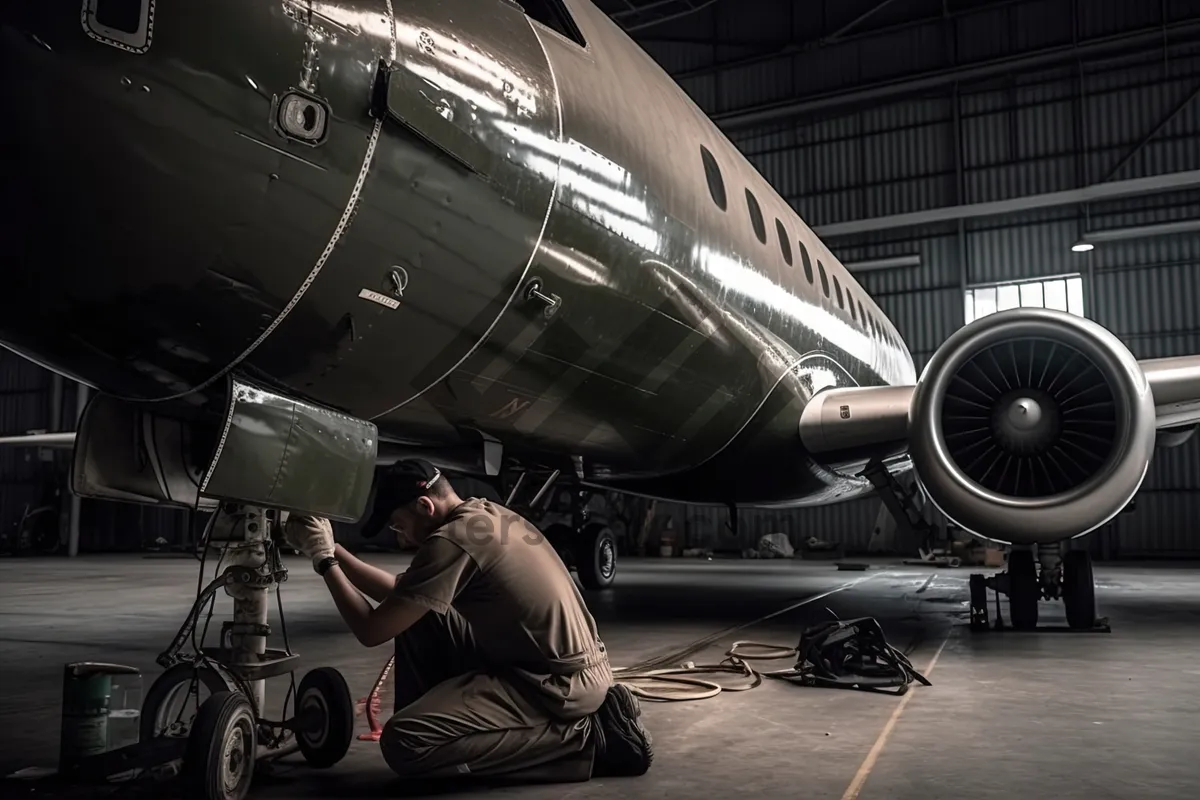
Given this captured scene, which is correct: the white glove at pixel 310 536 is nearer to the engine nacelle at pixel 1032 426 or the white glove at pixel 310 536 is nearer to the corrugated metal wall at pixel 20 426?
the engine nacelle at pixel 1032 426

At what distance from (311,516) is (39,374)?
3582 centimetres

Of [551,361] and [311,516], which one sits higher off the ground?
[551,361]

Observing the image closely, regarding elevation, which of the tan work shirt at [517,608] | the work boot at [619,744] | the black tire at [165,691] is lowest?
the work boot at [619,744]

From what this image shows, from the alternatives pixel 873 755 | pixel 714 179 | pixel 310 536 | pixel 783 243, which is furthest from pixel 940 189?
pixel 310 536

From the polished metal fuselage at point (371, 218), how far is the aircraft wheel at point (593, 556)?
6.75 metres

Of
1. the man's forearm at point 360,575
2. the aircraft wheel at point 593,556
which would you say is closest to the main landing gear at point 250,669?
the man's forearm at point 360,575

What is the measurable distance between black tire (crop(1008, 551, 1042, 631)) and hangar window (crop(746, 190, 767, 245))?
3401mm

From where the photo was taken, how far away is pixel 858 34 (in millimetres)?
24547

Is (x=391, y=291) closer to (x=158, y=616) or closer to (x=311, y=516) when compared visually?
(x=311, y=516)

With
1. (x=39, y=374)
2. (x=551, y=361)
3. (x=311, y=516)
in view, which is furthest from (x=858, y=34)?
(x=39, y=374)

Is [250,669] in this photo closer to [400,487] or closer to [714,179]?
[400,487]

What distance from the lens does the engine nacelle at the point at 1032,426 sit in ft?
20.9

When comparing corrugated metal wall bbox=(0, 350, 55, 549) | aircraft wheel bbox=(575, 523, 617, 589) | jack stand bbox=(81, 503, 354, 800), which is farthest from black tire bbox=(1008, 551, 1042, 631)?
corrugated metal wall bbox=(0, 350, 55, 549)

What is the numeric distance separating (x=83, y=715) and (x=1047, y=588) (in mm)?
7079
